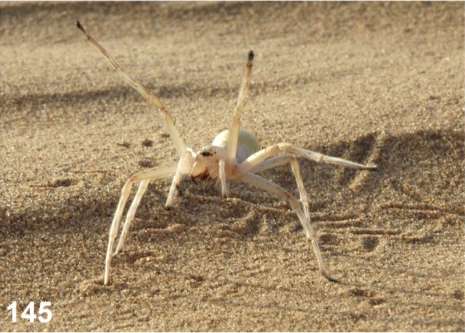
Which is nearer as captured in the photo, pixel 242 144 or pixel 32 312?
pixel 32 312

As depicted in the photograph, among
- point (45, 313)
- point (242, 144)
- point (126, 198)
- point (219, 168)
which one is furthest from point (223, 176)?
point (45, 313)

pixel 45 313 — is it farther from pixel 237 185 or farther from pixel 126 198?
pixel 237 185

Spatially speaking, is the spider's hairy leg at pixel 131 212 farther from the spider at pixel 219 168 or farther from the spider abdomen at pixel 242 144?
the spider abdomen at pixel 242 144

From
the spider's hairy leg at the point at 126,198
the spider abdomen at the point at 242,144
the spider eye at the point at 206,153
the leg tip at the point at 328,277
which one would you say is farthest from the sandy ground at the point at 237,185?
the spider eye at the point at 206,153

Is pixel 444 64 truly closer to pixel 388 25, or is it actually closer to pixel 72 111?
pixel 388 25

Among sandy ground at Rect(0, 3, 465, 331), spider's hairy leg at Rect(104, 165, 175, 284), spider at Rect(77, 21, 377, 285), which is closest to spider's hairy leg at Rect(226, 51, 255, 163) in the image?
spider at Rect(77, 21, 377, 285)

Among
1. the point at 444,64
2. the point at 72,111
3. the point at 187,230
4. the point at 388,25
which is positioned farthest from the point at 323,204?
the point at 388,25

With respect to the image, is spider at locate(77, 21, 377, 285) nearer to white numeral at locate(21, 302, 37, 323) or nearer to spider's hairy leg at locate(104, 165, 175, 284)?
spider's hairy leg at locate(104, 165, 175, 284)
